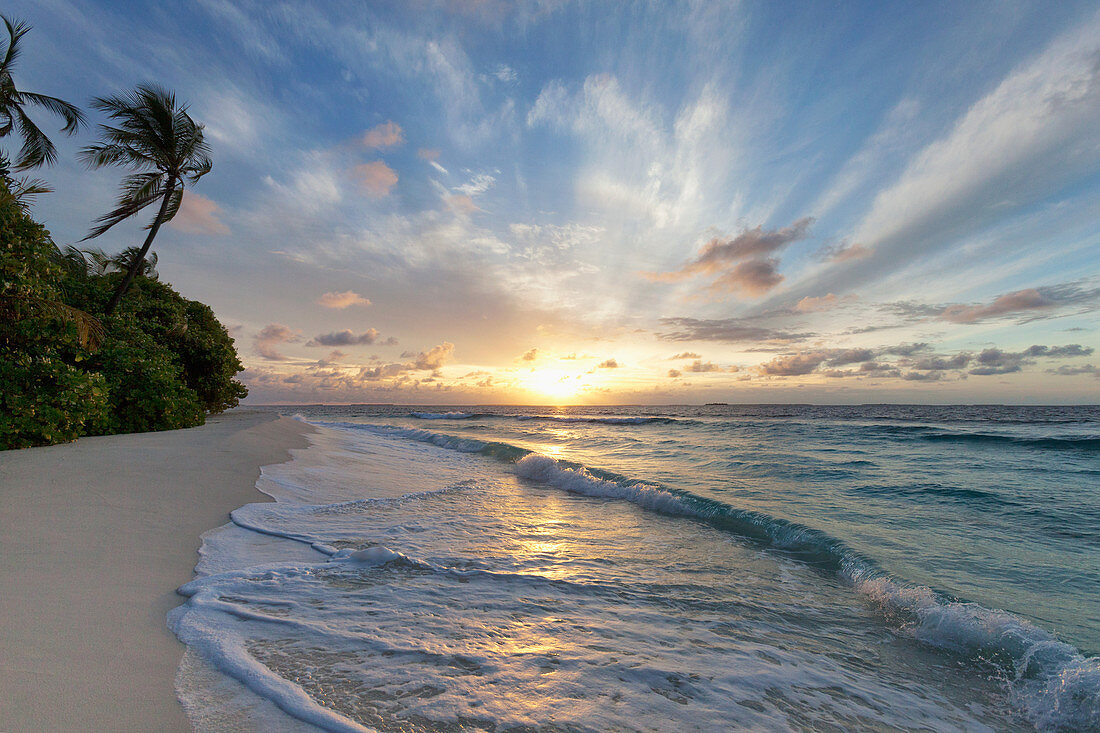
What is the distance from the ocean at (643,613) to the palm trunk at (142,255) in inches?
426

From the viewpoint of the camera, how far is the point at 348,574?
4633 mm

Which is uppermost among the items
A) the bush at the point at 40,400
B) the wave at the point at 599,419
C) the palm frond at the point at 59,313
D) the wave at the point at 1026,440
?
the palm frond at the point at 59,313

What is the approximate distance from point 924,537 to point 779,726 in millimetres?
6231

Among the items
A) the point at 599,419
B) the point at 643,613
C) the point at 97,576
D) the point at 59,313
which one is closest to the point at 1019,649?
the point at 643,613

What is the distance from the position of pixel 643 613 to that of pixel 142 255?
1893 centimetres

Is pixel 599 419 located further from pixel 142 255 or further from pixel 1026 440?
pixel 142 255

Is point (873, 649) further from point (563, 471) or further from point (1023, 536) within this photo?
point (563, 471)

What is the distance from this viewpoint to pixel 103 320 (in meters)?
12.7

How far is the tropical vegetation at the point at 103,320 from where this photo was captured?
7.83m

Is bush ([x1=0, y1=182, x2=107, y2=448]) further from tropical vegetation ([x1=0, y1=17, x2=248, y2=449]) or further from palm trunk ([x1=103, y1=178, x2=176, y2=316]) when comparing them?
palm trunk ([x1=103, y1=178, x2=176, y2=316])

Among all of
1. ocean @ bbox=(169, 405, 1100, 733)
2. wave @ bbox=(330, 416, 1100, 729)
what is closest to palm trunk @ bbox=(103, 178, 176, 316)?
ocean @ bbox=(169, 405, 1100, 733)

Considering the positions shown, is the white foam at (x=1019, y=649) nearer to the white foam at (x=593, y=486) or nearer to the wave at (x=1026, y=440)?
the white foam at (x=593, y=486)

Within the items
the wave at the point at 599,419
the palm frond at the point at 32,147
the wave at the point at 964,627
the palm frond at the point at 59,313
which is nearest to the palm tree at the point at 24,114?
the palm frond at the point at 32,147

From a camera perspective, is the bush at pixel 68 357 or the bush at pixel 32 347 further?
the bush at pixel 68 357
